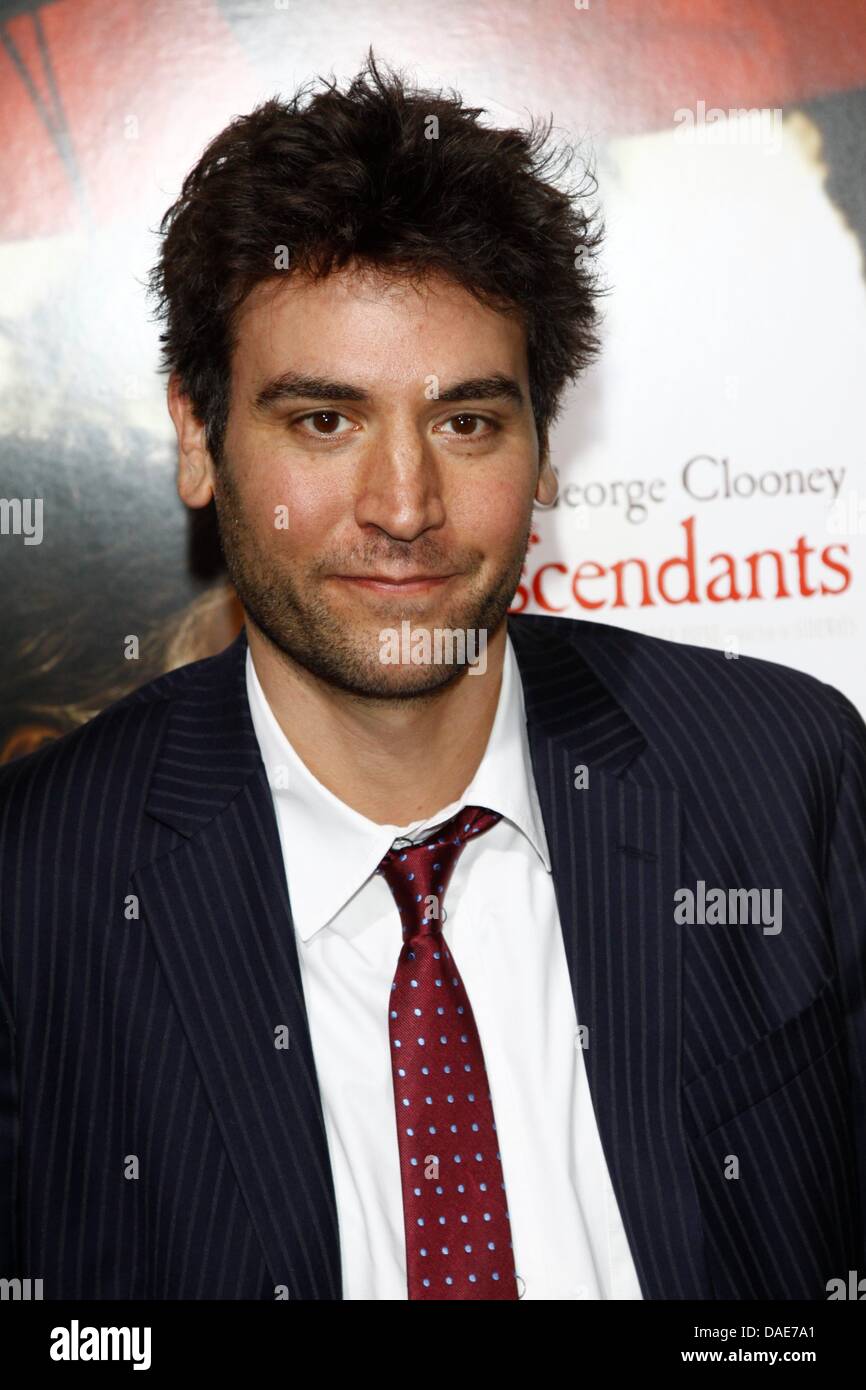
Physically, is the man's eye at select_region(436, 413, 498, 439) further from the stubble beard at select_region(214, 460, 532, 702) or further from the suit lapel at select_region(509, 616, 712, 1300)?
the suit lapel at select_region(509, 616, 712, 1300)

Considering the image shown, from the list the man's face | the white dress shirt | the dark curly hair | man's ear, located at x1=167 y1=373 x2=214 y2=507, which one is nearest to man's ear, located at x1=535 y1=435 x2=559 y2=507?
the dark curly hair

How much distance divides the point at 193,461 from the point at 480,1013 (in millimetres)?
868

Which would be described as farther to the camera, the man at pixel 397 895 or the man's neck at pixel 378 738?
the man's neck at pixel 378 738

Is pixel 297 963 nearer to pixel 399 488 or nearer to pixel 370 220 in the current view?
pixel 399 488

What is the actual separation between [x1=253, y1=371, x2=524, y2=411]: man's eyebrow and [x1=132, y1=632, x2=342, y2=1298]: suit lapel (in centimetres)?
45

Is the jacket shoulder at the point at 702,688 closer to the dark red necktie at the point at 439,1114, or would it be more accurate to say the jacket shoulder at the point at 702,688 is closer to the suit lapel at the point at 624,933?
the suit lapel at the point at 624,933

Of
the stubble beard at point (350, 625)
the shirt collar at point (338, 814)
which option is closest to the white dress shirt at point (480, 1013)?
the shirt collar at point (338, 814)

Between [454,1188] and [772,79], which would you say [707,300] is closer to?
[772,79]

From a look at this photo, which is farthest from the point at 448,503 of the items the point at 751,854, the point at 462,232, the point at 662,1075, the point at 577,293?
the point at 662,1075

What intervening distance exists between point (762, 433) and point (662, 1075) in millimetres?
1112

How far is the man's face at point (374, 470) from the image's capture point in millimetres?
1853

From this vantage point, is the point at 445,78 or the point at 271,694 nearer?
the point at 271,694

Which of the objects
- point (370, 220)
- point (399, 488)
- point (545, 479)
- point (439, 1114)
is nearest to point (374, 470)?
point (399, 488)
